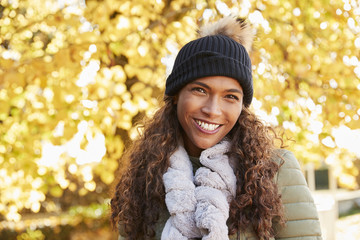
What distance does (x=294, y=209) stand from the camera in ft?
6.44

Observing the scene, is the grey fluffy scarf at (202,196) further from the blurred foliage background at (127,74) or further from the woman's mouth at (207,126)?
the blurred foliage background at (127,74)

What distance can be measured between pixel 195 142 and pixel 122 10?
84.1 inches

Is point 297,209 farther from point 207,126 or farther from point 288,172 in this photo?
point 207,126

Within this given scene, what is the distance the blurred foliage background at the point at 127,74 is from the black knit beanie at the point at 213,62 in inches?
65.9

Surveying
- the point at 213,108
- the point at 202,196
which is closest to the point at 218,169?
the point at 202,196

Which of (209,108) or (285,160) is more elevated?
(209,108)

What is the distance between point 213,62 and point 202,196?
0.62 meters

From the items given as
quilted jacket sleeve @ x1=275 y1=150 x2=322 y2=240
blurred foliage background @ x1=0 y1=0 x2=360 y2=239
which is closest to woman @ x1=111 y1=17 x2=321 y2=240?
quilted jacket sleeve @ x1=275 y1=150 x2=322 y2=240

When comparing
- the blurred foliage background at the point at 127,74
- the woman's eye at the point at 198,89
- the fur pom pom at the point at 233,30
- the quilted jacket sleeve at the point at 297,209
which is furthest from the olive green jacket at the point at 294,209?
the blurred foliage background at the point at 127,74

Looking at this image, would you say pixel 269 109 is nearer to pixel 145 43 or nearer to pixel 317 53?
pixel 317 53

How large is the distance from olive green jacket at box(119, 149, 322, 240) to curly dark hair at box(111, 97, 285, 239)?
3 centimetres

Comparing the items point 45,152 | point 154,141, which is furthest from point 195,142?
point 45,152

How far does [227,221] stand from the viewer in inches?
80.0

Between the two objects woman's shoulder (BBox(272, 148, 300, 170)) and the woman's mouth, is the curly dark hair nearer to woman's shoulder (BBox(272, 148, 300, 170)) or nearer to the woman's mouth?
woman's shoulder (BBox(272, 148, 300, 170))
